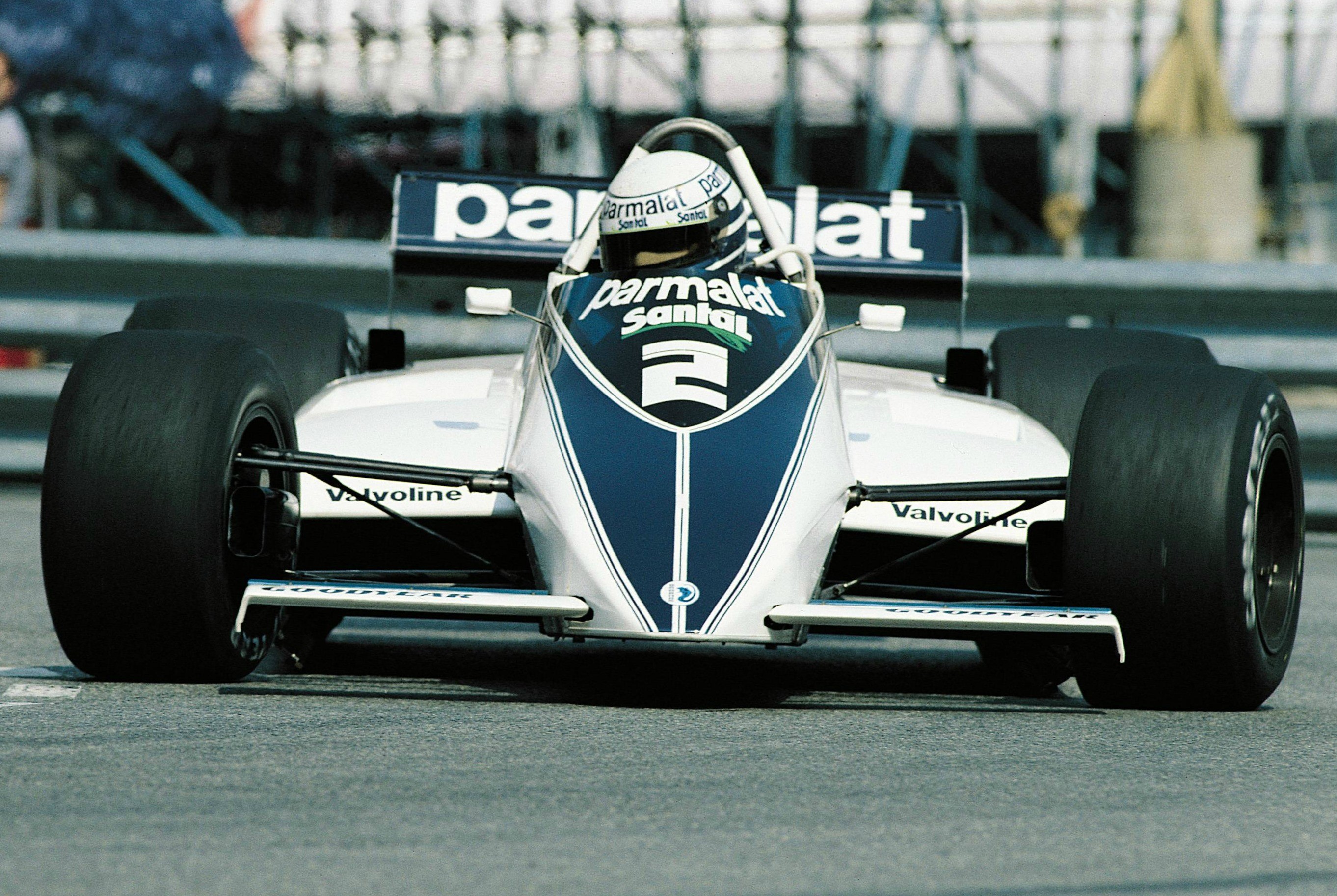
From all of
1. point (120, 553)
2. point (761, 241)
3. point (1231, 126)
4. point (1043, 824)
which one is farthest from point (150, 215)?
point (1043, 824)

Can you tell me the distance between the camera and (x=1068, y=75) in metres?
22.7

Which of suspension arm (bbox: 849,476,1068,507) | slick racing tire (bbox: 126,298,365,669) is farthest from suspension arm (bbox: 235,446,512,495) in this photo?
slick racing tire (bbox: 126,298,365,669)

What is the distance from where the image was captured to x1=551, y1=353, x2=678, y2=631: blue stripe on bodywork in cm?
451

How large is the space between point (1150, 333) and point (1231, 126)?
9445mm

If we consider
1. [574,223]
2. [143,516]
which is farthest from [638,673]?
A: [574,223]

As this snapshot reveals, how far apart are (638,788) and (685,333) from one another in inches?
71.1

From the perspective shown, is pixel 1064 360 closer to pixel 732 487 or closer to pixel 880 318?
pixel 880 318

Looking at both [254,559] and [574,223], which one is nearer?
[254,559]

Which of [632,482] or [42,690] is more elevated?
[632,482]

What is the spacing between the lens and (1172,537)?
4555mm

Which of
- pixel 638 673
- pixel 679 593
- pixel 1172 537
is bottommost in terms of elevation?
pixel 638 673

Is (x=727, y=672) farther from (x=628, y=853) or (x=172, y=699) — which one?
(x=628, y=853)

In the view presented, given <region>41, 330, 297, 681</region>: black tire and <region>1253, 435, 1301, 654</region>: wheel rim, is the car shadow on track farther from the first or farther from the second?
<region>1253, 435, 1301, 654</region>: wheel rim

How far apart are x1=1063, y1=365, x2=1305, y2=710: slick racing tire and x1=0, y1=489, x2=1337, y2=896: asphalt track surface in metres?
0.11
